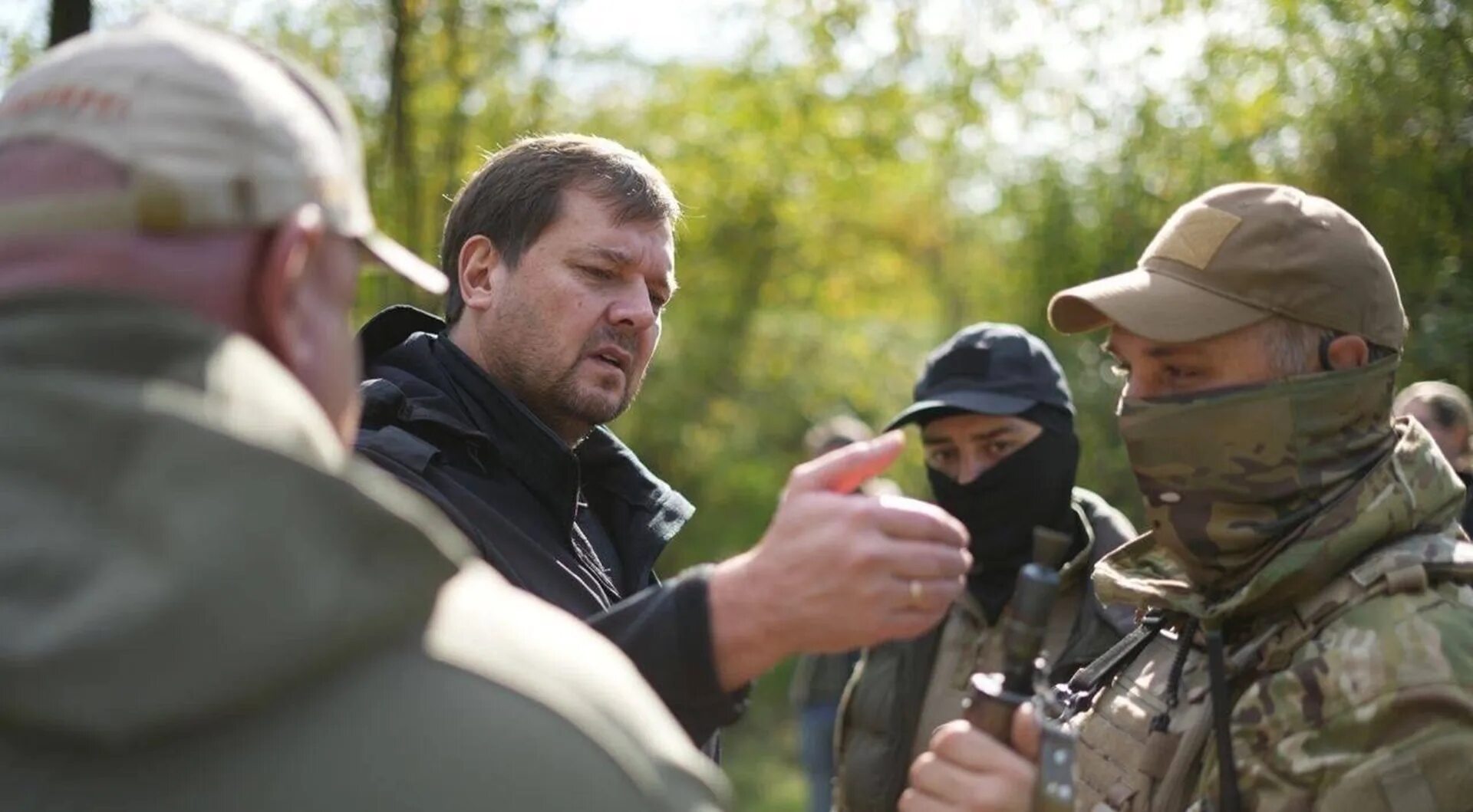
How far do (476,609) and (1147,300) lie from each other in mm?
1917

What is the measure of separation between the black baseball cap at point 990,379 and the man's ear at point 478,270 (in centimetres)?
167

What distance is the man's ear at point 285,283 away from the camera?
1471 mm

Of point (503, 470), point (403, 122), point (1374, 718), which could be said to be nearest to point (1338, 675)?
point (1374, 718)

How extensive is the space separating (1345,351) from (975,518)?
82.9 inches

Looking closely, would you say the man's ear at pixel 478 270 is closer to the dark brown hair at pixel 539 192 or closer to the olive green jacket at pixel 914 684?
the dark brown hair at pixel 539 192

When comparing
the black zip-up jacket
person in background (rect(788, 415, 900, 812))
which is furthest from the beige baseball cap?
person in background (rect(788, 415, 900, 812))

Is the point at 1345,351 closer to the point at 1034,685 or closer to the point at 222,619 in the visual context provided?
the point at 1034,685

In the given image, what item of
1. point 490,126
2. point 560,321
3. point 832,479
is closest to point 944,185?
point 490,126

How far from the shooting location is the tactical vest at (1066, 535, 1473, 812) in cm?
276

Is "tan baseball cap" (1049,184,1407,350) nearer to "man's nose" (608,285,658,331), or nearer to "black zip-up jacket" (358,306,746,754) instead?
"man's nose" (608,285,658,331)

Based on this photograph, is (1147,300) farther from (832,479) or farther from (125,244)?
(125,244)

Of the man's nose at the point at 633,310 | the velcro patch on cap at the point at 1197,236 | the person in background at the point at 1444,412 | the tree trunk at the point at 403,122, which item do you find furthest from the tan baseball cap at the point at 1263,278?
the tree trunk at the point at 403,122

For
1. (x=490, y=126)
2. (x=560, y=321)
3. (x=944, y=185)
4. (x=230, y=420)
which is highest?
(x=230, y=420)

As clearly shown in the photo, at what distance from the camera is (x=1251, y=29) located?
Result: 9055 millimetres
